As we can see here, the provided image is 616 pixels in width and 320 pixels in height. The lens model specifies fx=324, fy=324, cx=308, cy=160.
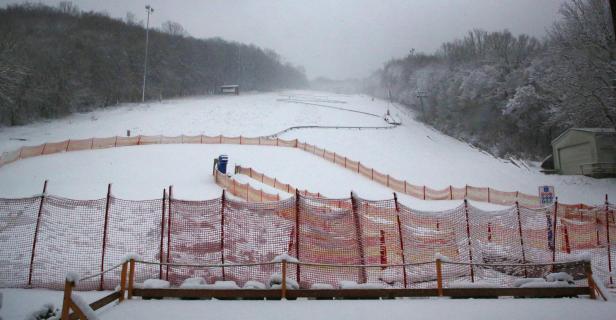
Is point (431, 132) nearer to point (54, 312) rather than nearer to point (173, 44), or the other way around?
point (54, 312)

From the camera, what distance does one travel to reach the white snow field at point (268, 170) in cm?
617

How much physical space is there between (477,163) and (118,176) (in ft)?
114

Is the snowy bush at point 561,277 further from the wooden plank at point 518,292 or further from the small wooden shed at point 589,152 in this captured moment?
the small wooden shed at point 589,152

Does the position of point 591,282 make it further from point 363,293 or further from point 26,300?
point 26,300

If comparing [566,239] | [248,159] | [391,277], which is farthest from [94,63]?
[566,239]

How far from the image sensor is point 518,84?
160 feet

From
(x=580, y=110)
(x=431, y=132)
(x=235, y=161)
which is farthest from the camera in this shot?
(x=431, y=132)

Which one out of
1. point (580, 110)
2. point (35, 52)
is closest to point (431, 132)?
point (580, 110)

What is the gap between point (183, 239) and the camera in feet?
29.1

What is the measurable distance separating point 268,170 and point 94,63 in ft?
200

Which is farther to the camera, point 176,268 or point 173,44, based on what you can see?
point 173,44

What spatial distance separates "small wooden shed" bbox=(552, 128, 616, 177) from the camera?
27562 mm

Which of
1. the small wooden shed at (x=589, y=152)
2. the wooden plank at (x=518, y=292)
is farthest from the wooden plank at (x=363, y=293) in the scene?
the small wooden shed at (x=589, y=152)

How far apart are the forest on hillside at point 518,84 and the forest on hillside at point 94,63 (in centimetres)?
5202
